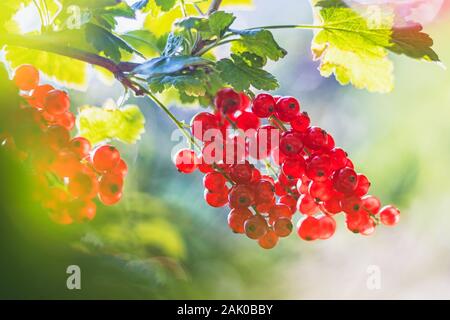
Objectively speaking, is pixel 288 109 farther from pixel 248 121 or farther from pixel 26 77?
pixel 26 77

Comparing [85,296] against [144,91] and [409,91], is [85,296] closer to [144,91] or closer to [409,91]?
[144,91]

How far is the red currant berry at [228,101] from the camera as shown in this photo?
16.9 inches

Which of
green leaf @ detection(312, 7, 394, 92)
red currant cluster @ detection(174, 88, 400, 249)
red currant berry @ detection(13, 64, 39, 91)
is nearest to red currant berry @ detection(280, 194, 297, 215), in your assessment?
red currant cluster @ detection(174, 88, 400, 249)

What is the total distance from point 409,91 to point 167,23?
0.84 meters

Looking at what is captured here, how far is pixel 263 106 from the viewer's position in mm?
453

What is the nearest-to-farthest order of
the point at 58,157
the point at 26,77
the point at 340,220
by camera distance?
the point at 58,157 → the point at 26,77 → the point at 340,220

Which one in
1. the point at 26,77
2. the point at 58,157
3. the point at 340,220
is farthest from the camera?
the point at 340,220

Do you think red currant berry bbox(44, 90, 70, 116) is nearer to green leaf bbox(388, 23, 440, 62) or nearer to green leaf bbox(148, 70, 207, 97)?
green leaf bbox(148, 70, 207, 97)

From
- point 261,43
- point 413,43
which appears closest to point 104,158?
point 261,43

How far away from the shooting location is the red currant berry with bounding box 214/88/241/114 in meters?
0.43

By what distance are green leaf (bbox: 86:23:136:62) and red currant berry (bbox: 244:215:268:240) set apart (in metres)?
0.17

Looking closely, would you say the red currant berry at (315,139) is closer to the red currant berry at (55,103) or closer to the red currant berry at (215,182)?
the red currant berry at (215,182)

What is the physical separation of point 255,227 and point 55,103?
195 mm

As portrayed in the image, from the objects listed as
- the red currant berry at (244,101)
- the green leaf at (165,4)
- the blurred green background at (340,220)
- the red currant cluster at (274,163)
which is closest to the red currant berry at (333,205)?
the red currant cluster at (274,163)
